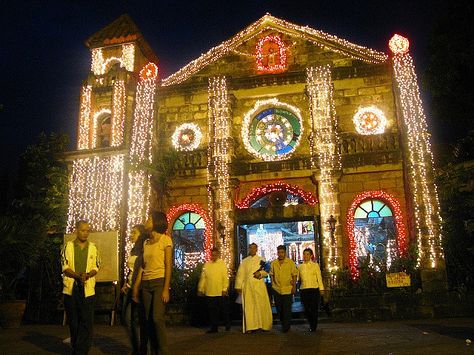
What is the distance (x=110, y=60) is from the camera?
63.4ft

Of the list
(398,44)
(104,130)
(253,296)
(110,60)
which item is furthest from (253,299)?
(110,60)

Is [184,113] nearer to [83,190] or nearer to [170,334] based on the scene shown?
[83,190]

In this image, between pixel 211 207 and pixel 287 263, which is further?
pixel 211 207

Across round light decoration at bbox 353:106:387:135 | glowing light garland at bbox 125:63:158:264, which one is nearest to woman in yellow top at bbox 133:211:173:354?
glowing light garland at bbox 125:63:158:264

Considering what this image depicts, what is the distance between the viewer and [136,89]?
60.5ft

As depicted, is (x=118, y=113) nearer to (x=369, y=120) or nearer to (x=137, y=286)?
(x=369, y=120)

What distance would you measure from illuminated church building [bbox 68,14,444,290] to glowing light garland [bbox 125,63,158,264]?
0.04 m

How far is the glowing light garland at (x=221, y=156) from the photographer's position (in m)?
16.2

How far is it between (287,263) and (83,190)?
30.5 feet

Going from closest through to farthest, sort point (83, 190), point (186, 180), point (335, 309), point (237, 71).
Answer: point (335, 309) → point (83, 190) → point (186, 180) → point (237, 71)

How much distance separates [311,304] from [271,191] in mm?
7716

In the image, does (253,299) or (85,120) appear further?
(85,120)

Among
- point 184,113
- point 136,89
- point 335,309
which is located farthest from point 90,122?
point 335,309

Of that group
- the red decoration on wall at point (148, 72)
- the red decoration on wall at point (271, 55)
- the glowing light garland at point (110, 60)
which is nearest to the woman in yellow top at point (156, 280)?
the red decoration on wall at point (271, 55)
